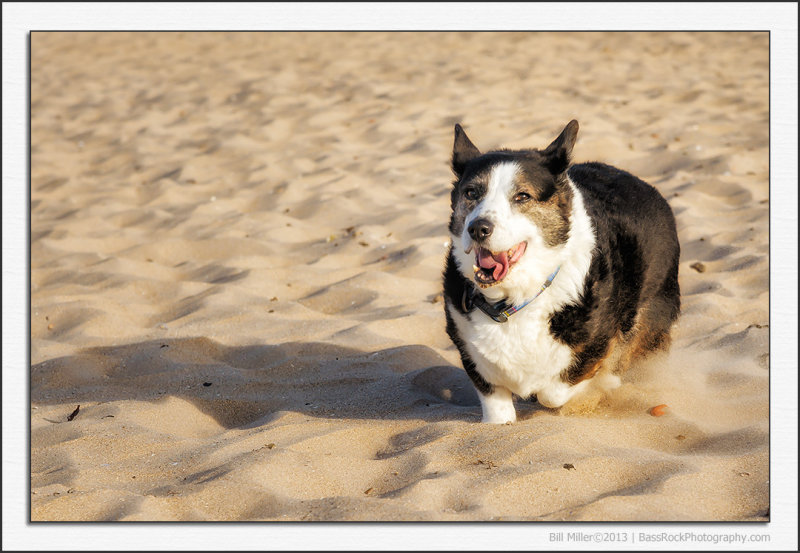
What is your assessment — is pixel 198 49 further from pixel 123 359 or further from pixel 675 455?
pixel 675 455

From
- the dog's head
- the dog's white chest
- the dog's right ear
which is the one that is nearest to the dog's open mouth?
the dog's head

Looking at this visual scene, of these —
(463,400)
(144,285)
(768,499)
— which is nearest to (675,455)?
(768,499)

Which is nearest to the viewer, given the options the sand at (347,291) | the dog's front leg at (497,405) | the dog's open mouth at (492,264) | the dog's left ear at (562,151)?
the sand at (347,291)

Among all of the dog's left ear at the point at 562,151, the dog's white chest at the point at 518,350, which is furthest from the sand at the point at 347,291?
the dog's left ear at the point at 562,151

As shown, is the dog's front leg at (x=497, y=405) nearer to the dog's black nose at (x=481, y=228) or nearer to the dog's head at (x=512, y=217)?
the dog's head at (x=512, y=217)

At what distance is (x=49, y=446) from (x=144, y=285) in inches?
91.2

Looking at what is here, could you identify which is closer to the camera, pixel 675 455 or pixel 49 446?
pixel 675 455

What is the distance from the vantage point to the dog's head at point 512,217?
11.9 ft

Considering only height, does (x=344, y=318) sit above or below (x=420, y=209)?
below

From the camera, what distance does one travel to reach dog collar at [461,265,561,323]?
3.84 meters

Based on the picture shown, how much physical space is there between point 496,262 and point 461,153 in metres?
0.69

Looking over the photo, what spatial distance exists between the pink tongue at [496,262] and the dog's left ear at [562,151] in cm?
48

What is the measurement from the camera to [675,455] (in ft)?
12.0

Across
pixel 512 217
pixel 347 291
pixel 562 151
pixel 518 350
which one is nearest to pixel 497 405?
pixel 518 350
